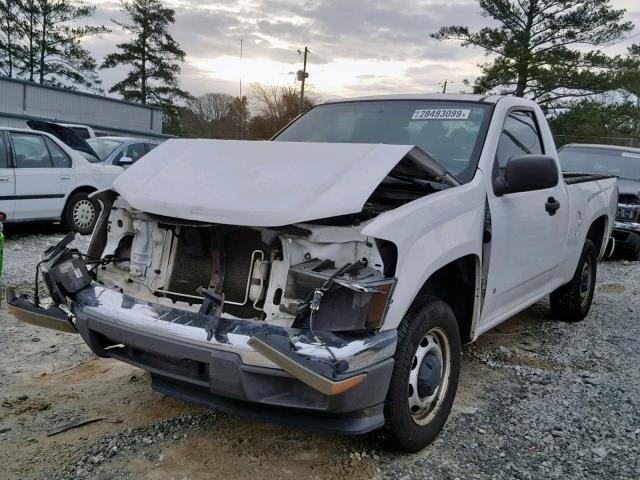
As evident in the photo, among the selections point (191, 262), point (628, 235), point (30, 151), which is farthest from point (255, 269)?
point (628, 235)

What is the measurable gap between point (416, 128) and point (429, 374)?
176 cm

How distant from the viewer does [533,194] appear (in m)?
4.12

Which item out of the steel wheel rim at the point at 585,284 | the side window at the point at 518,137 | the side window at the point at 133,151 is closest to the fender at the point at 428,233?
the side window at the point at 518,137

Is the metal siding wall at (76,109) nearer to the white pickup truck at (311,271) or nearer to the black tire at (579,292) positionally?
the black tire at (579,292)

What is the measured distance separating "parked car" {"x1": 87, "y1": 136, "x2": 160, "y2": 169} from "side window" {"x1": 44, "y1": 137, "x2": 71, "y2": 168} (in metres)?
2.58

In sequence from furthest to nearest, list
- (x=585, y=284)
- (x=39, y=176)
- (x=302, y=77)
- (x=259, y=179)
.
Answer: (x=302, y=77) → (x=39, y=176) → (x=585, y=284) → (x=259, y=179)

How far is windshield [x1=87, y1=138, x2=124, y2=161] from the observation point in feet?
42.1

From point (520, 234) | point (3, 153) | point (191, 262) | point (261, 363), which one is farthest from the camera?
point (3, 153)

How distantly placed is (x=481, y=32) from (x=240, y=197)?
28665mm

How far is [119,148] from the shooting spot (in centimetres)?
1231

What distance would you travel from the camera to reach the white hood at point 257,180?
2.71 meters

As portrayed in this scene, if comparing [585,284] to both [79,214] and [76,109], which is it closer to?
[79,214]

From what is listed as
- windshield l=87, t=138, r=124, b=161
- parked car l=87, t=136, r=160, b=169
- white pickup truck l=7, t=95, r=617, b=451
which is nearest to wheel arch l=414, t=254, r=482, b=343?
white pickup truck l=7, t=95, r=617, b=451

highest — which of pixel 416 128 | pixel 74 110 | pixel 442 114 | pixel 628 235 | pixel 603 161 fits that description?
pixel 74 110
